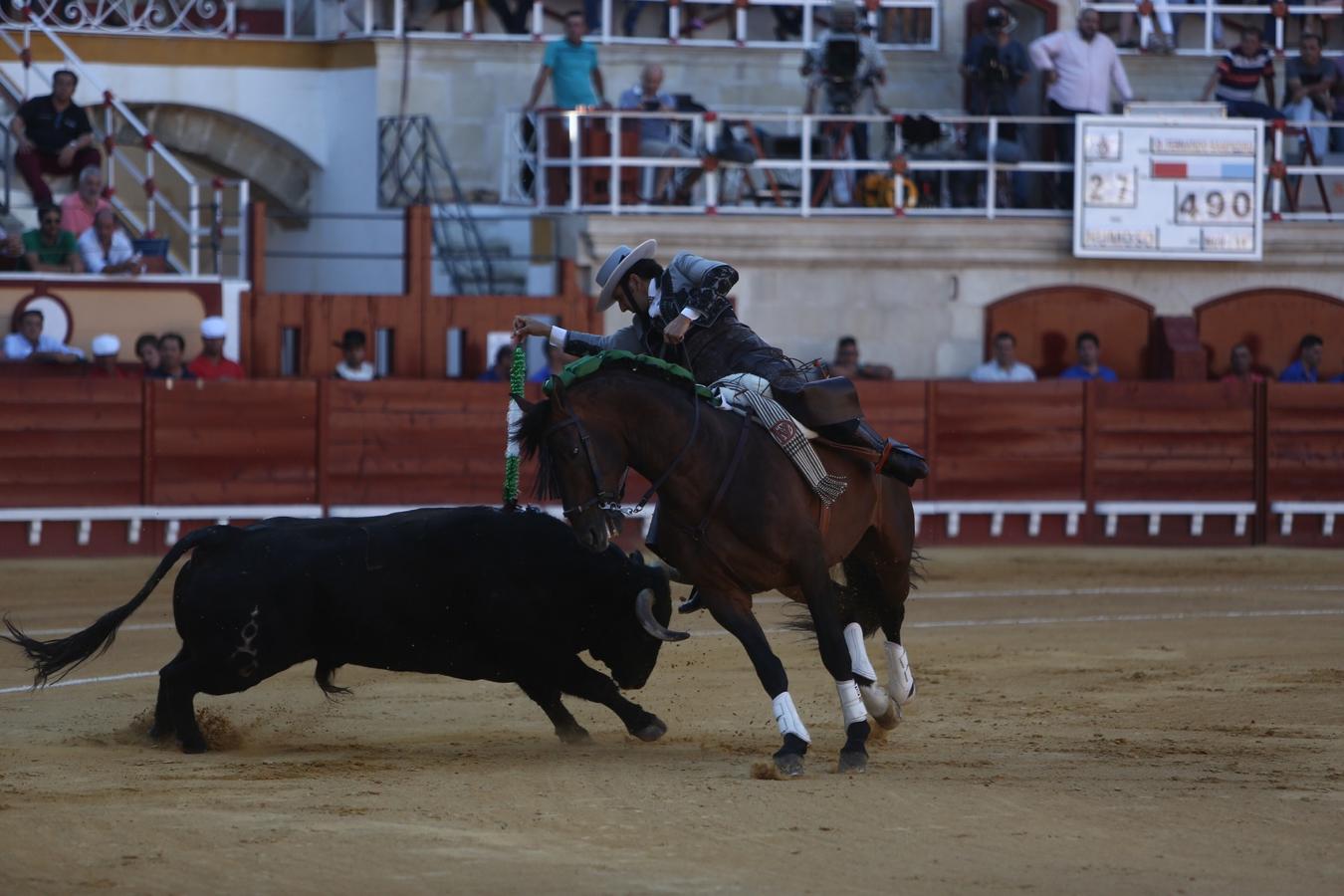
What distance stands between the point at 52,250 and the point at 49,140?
86 cm

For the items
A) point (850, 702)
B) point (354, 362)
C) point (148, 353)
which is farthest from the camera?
point (354, 362)

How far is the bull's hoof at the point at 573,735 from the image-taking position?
7.16 meters

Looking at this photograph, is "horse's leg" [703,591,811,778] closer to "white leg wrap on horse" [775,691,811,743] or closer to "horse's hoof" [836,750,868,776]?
"white leg wrap on horse" [775,691,811,743]

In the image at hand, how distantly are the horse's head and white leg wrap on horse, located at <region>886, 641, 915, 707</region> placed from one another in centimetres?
141

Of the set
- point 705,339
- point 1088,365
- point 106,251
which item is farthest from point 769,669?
point 1088,365

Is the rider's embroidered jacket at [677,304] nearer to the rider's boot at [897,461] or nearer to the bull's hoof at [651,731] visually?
the rider's boot at [897,461]

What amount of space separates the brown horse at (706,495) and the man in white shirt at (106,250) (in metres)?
8.49

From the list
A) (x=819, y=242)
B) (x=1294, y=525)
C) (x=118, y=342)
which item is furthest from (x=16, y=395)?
(x=1294, y=525)

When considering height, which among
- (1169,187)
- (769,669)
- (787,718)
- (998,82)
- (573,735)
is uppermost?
(998,82)

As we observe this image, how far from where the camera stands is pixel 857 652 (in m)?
7.15

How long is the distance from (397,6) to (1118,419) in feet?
21.9

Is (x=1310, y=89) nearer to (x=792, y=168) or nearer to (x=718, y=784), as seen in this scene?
(x=792, y=168)

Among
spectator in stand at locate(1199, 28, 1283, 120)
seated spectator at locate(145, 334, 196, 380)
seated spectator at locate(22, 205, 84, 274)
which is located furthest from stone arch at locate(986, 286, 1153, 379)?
seated spectator at locate(22, 205, 84, 274)

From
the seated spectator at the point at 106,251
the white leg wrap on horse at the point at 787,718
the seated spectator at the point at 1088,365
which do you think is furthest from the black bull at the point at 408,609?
the seated spectator at the point at 1088,365
